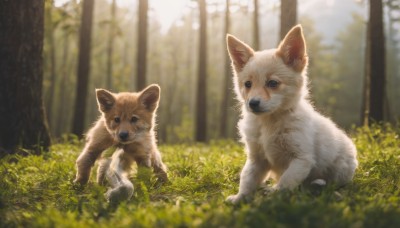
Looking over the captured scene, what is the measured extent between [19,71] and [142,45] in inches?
335

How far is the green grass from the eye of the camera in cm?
339

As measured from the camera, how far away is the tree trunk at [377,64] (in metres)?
11.3

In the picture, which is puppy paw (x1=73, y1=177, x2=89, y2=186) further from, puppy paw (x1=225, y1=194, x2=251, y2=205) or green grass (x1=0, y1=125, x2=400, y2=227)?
puppy paw (x1=225, y1=194, x2=251, y2=205)

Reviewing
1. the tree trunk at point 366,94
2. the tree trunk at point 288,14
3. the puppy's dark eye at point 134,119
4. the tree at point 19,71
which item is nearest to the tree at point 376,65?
the tree trunk at point 366,94

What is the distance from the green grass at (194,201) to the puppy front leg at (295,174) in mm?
116

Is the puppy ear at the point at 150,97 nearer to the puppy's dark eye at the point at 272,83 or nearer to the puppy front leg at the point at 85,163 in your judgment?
the puppy front leg at the point at 85,163

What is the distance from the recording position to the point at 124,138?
583cm

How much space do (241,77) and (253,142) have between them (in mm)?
833

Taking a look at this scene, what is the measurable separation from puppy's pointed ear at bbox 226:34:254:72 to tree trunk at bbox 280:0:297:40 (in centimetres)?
410

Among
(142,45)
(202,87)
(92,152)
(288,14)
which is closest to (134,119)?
(92,152)

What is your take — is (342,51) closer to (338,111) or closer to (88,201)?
(338,111)

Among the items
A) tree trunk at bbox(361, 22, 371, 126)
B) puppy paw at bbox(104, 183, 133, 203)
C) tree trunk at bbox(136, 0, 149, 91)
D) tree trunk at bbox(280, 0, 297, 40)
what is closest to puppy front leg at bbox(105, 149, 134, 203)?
puppy paw at bbox(104, 183, 133, 203)

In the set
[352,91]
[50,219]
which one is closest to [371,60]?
[50,219]

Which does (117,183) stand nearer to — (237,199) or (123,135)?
(123,135)
